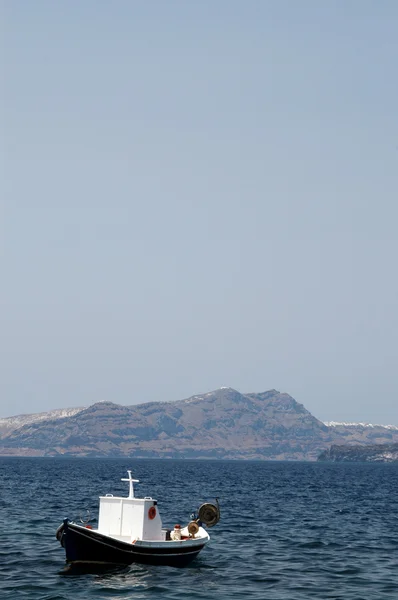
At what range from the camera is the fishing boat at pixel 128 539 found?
157ft

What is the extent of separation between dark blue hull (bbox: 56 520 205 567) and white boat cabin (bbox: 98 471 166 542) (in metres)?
1.27

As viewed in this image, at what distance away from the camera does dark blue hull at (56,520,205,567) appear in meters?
47.6

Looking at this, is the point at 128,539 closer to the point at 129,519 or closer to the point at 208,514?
the point at 129,519

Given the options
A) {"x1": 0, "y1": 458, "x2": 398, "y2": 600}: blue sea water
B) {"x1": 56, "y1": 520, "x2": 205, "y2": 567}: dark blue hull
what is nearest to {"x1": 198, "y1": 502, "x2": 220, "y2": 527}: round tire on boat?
{"x1": 0, "y1": 458, "x2": 398, "y2": 600}: blue sea water

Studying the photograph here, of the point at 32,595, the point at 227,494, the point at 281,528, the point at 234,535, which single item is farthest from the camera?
the point at 227,494

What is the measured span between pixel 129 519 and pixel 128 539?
116 cm

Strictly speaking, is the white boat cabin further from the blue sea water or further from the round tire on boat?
the round tire on boat

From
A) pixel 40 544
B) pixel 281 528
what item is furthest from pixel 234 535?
pixel 40 544

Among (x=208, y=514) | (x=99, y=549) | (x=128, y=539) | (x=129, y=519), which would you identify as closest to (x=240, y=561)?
(x=208, y=514)

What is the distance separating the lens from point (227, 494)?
121 metres

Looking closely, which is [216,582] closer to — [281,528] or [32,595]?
[32,595]

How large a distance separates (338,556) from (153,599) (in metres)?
19.0

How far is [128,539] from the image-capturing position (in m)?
49.8

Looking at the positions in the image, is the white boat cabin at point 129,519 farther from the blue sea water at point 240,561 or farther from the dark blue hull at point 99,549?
the blue sea water at point 240,561
